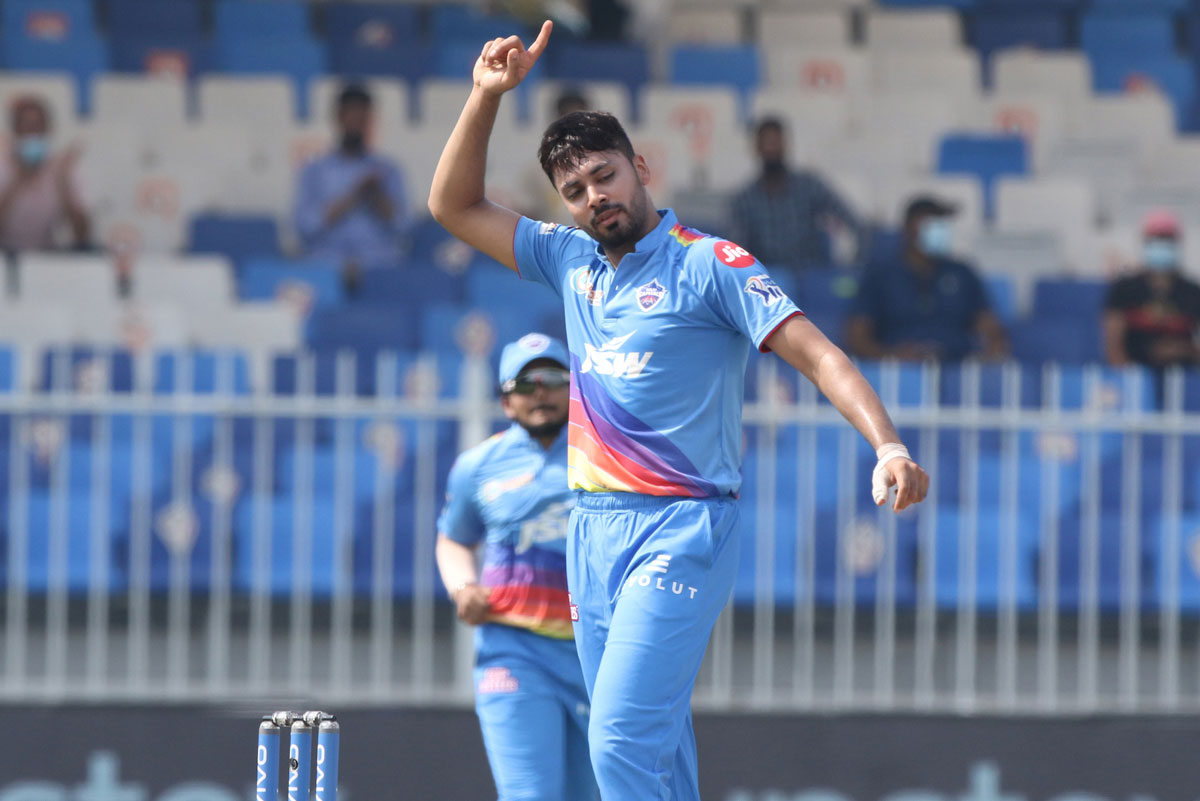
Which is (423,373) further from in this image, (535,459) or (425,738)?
(535,459)

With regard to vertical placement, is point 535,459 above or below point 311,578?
above

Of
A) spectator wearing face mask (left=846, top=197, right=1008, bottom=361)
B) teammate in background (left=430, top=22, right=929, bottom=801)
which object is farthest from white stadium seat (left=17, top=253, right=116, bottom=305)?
teammate in background (left=430, top=22, right=929, bottom=801)

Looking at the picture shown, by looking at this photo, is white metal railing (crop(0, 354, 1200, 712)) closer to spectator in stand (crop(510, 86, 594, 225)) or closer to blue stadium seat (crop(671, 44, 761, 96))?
spectator in stand (crop(510, 86, 594, 225))

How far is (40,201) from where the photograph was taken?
34.2ft

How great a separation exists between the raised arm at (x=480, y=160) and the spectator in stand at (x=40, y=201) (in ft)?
20.3

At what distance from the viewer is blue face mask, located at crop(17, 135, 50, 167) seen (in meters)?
10.2

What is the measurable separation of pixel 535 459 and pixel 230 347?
400 cm

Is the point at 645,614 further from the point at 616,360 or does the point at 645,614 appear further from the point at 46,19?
the point at 46,19

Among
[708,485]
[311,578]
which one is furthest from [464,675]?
Answer: [708,485]

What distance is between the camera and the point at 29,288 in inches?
390

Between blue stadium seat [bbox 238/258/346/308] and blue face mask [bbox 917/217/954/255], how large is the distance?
312cm

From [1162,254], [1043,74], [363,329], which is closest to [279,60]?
[363,329]

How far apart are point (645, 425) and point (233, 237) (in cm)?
689

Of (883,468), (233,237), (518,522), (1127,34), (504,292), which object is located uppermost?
(1127,34)
